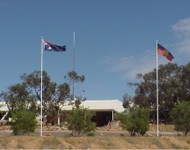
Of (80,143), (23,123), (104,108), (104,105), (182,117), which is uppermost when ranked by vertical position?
(104,105)

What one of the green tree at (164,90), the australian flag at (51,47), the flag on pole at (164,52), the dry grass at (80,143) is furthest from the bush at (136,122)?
the green tree at (164,90)

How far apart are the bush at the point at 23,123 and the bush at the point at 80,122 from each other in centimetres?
249

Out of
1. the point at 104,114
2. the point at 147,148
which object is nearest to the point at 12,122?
the point at 147,148

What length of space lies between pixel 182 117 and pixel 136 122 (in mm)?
4427

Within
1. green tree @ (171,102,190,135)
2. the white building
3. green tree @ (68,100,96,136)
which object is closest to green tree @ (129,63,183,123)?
the white building

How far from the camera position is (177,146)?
33.2m

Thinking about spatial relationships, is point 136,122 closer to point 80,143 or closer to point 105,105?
point 80,143

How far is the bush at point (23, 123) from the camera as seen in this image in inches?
1335

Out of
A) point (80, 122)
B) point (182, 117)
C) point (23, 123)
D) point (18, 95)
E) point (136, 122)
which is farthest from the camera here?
point (18, 95)

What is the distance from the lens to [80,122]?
34.2 meters

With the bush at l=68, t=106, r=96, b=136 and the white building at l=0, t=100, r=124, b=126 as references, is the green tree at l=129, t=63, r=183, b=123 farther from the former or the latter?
the bush at l=68, t=106, r=96, b=136

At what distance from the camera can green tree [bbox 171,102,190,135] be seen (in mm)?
37938

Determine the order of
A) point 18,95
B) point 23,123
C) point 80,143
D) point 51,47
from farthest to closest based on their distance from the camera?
point 18,95, point 51,47, point 23,123, point 80,143

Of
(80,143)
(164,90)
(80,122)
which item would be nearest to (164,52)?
(80,122)
